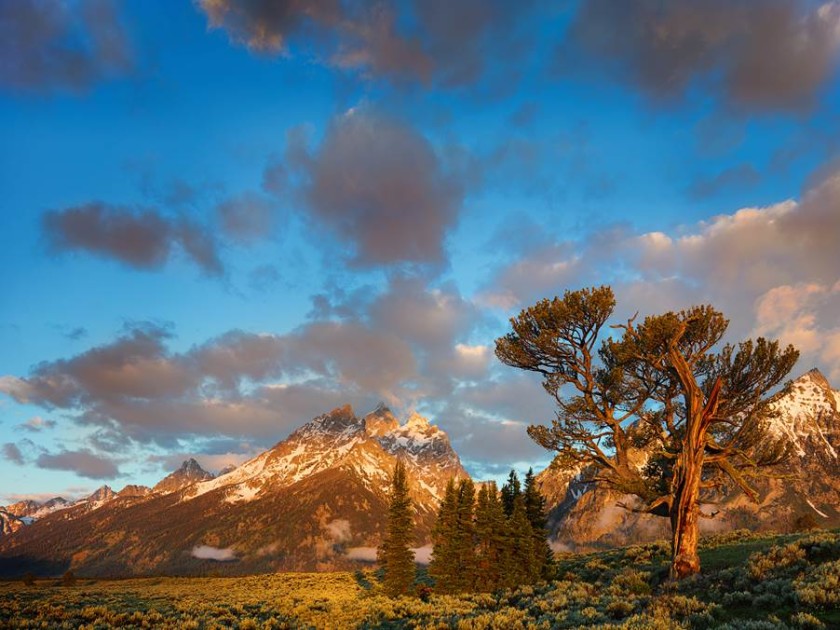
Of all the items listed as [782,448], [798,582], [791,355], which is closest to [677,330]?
[791,355]

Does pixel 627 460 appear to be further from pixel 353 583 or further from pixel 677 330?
pixel 353 583

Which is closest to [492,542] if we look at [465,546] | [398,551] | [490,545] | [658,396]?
[490,545]

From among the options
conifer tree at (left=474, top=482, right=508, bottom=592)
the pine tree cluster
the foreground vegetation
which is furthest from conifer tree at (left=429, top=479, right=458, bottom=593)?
the foreground vegetation

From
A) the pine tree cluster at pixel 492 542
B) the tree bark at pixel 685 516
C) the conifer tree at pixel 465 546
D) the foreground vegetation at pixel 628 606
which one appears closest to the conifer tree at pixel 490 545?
the pine tree cluster at pixel 492 542

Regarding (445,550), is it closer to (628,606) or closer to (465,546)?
(465,546)

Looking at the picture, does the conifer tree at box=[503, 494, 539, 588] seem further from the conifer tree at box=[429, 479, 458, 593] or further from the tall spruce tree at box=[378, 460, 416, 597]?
the tall spruce tree at box=[378, 460, 416, 597]

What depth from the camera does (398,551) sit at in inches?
2077

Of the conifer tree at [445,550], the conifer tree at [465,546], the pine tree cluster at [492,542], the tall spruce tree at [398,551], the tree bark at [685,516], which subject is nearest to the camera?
the tree bark at [685,516]

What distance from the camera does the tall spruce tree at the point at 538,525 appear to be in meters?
45.9

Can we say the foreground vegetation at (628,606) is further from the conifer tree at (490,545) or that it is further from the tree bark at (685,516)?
the conifer tree at (490,545)

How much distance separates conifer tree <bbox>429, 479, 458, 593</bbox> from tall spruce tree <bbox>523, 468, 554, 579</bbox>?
26.5 feet

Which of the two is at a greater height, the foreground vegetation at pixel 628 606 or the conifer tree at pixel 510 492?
the conifer tree at pixel 510 492

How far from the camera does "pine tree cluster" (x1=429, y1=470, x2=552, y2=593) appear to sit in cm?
4659

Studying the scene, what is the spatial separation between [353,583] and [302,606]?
106ft
